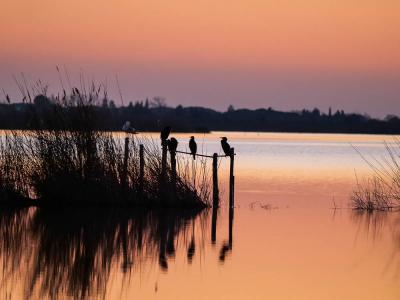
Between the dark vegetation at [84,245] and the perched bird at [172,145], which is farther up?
the perched bird at [172,145]

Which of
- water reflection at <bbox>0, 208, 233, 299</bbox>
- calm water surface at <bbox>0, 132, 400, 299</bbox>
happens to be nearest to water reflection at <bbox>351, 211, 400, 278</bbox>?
calm water surface at <bbox>0, 132, 400, 299</bbox>

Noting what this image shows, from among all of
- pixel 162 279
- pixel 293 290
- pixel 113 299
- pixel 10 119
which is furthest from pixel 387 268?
pixel 10 119

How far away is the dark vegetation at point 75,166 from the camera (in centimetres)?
1861

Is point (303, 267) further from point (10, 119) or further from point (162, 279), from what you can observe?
point (10, 119)

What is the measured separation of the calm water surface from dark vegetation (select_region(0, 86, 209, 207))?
0.63 meters

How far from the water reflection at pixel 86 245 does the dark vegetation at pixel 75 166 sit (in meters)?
0.41

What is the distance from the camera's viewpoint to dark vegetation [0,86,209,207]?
1861 cm

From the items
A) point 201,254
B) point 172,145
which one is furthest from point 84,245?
point 172,145

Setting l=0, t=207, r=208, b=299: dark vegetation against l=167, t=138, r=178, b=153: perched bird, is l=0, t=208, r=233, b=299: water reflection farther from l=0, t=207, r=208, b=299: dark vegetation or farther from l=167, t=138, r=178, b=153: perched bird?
l=167, t=138, r=178, b=153: perched bird

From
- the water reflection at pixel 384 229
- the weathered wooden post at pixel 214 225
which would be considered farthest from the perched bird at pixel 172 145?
the water reflection at pixel 384 229

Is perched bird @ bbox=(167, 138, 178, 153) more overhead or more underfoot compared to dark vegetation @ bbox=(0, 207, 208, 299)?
more overhead

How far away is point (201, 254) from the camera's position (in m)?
14.0

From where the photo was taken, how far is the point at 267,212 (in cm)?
2111

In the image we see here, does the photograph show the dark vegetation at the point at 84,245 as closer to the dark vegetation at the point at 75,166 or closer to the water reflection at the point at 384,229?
the dark vegetation at the point at 75,166
